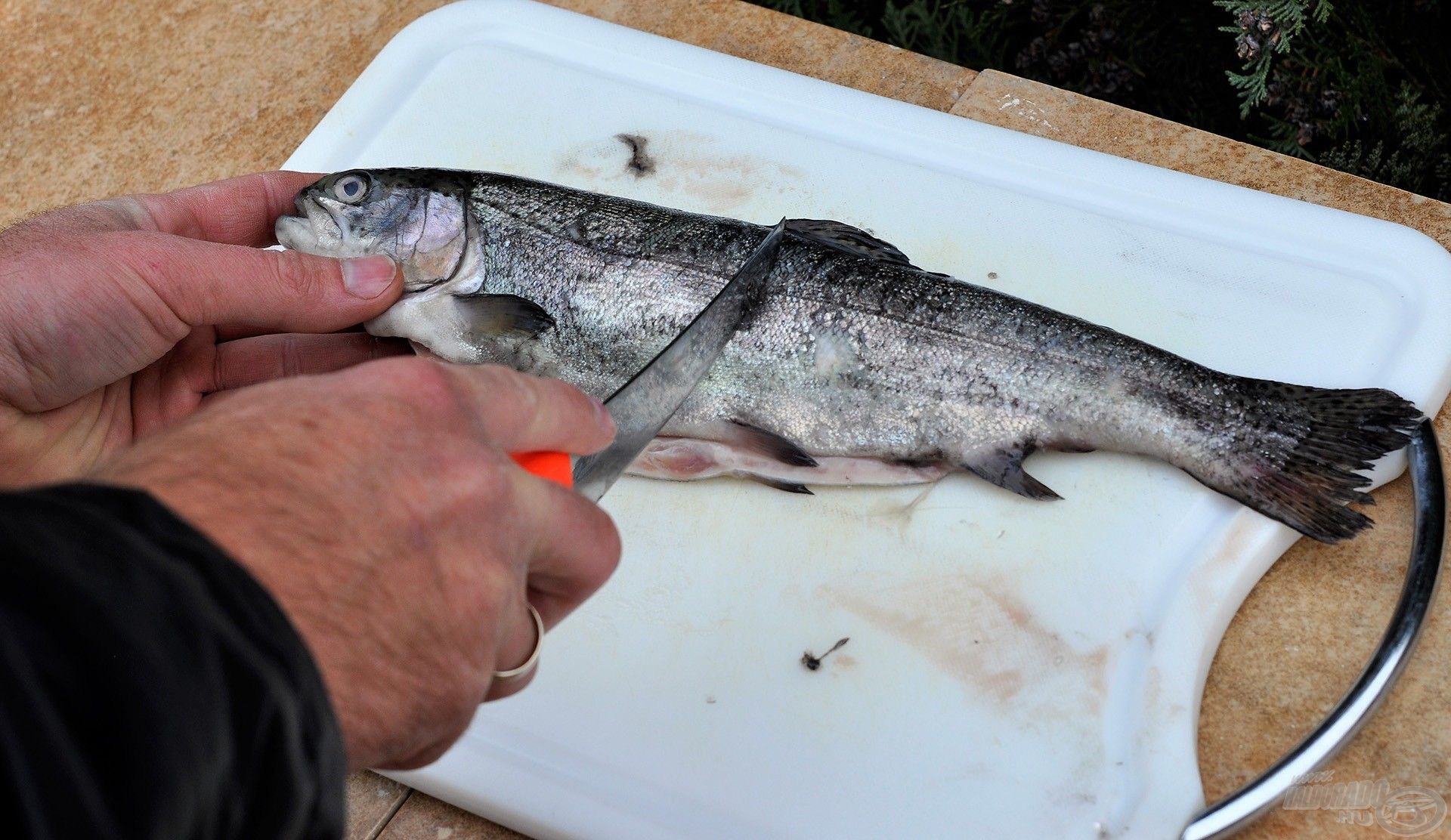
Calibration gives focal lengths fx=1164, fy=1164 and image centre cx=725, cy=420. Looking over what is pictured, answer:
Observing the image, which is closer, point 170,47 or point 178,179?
point 178,179

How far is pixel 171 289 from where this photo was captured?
200 cm

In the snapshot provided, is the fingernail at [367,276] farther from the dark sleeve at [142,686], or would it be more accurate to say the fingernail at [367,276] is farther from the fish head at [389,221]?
the dark sleeve at [142,686]

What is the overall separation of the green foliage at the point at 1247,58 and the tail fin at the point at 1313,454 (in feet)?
4.01

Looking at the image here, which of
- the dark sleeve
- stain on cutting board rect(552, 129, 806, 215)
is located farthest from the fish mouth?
the dark sleeve

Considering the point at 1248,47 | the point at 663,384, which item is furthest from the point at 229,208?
the point at 1248,47

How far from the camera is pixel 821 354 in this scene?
211cm

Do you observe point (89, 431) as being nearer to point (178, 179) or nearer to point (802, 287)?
point (178, 179)

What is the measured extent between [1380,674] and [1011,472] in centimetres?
65

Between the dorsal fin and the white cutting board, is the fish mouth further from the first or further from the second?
the dorsal fin

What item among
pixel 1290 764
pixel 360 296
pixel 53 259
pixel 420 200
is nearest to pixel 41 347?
pixel 53 259

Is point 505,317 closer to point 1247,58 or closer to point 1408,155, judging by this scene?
point 1247,58

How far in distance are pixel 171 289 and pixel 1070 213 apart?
1742 millimetres

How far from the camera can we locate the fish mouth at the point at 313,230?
7.70ft

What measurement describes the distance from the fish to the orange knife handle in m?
0.75
